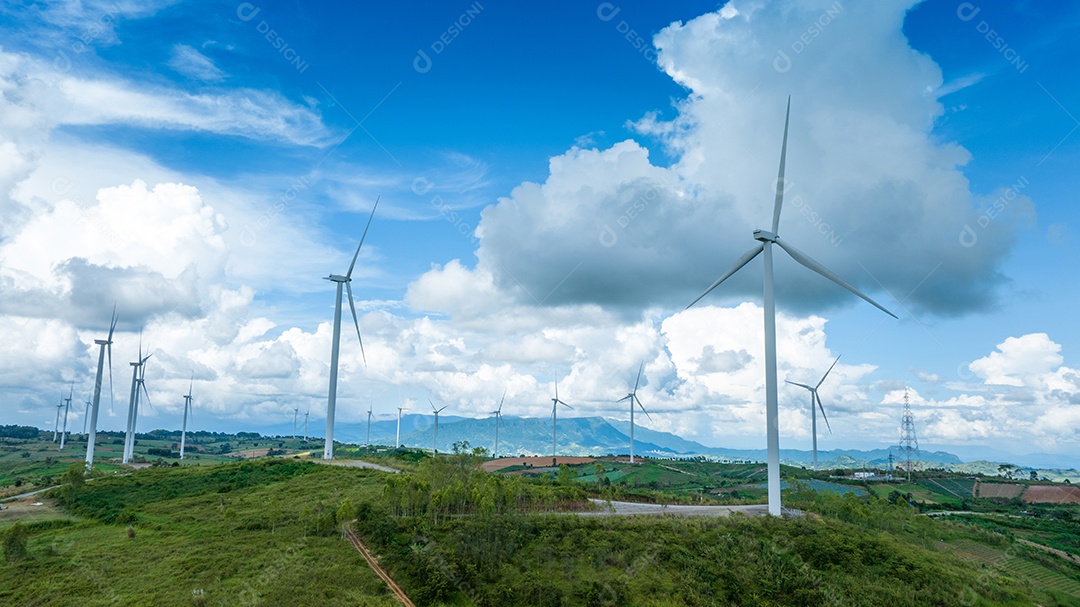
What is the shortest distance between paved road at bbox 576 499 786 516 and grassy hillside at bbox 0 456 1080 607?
3.96 metres

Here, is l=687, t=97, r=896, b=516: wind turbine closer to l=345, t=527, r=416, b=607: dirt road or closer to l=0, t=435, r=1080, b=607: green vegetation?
l=0, t=435, r=1080, b=607: green vegetation

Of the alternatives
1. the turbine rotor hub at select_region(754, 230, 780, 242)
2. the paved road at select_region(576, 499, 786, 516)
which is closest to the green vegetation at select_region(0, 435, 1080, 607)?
the paved road at select_region(576, 499, 786, 516)

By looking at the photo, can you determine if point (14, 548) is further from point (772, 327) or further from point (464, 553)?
point (772, 327)

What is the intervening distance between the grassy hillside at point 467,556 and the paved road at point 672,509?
396cm

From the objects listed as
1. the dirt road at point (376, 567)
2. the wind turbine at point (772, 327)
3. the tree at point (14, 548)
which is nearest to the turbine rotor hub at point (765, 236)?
the wind turbine at point (772, 327)

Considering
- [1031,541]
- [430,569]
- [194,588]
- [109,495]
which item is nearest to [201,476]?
[109,495]

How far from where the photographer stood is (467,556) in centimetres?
5106

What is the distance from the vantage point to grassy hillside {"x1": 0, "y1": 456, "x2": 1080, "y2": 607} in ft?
151

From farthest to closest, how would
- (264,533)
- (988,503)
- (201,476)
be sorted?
1. (988,503)
2. (201,476)
3. (264,533)

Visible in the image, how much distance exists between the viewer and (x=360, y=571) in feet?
157

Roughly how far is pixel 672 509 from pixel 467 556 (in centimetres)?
3304

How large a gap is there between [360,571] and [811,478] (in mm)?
138704

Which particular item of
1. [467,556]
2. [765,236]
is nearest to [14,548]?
[467,556]

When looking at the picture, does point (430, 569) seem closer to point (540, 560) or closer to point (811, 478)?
point (540, 560)
